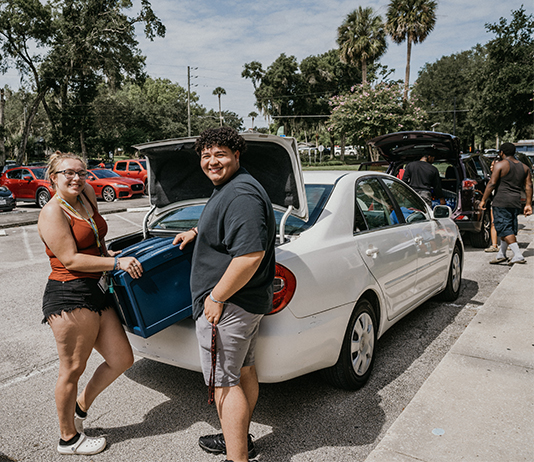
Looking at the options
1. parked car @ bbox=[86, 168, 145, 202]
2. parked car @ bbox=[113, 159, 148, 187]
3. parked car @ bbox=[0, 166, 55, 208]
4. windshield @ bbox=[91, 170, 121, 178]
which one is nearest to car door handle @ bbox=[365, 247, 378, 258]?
parked car @ bbox=[0, 166, 55, 208]

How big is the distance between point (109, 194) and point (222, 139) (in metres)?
20.0

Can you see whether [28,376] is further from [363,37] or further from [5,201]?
[363,37]

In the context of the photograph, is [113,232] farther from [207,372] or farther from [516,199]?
[207,372]

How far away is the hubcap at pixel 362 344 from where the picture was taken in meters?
3.30

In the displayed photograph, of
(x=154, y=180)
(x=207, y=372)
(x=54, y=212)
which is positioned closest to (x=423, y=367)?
(x=207, y=372)

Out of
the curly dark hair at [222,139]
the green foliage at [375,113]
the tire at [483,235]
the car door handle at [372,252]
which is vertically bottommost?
the tire at [483,235]

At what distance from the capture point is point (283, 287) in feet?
9.02

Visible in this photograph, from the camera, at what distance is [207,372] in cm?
234

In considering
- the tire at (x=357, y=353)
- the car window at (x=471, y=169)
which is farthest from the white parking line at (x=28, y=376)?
the car window at (x=471, y=169)

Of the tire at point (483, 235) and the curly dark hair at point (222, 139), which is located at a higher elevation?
the curly dark hair at point (222, 139)

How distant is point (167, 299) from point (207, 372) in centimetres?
51

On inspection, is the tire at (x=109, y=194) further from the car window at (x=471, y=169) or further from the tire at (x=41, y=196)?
the car window at (x=471, y=169)

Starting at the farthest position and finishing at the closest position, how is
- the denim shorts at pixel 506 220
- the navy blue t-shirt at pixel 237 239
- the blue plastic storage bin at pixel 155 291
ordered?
the denim shorts at pixel 506 220, the blue plastic storage bin at pixel 155 291, the navy blue t-shirt at pixel 237 239

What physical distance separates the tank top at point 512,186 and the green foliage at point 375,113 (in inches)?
813
